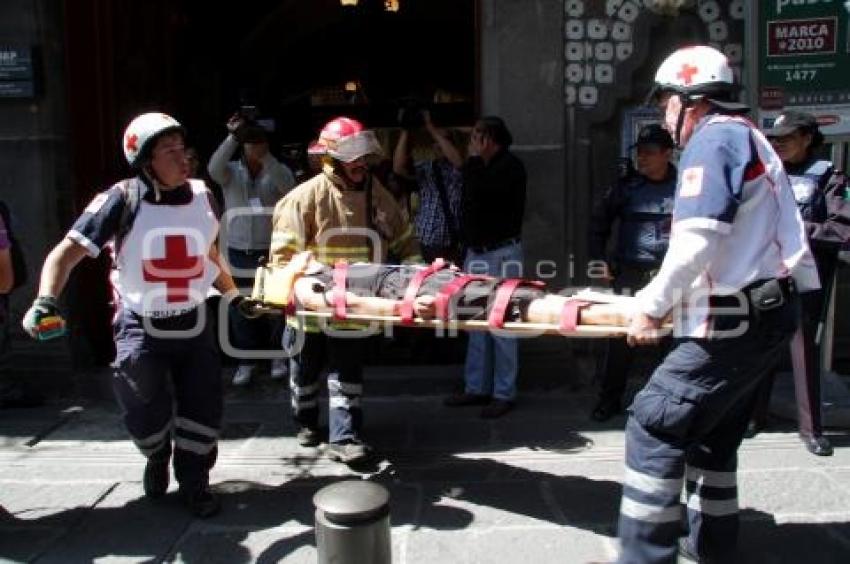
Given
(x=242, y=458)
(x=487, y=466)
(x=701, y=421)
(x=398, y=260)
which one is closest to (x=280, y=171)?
(x=398, y=260)

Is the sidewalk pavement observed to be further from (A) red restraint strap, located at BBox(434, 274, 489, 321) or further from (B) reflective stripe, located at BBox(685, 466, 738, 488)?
(A) red restraint strap, located at BBox(434, 274, 489, 321)

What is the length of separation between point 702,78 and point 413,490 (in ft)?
8.34

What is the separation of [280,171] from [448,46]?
9.46 ft

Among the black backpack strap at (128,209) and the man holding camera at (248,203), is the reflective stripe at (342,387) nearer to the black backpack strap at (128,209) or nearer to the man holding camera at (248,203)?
the black backpack strap at (128,209)

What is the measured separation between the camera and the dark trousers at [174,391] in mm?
4156

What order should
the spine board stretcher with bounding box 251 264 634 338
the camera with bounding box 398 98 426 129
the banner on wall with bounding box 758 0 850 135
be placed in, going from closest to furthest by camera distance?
the spine board stretcher with bounding box 251 264 634 338
the banner on wall with bounding box 758 0 850 135
the camera with bounding box 398 98 426 129

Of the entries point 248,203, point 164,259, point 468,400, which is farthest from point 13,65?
point 468,400

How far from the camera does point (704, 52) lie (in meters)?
3.32

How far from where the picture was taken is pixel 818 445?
4875 mm

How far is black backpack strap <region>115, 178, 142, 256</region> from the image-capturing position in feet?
13.3

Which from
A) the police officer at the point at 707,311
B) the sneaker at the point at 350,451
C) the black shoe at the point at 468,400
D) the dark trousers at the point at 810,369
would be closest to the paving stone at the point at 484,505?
the sneaker at the point at 350,451

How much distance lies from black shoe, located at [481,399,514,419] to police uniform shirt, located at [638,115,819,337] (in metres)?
2.65

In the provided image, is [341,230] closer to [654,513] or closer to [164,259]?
[164,259]

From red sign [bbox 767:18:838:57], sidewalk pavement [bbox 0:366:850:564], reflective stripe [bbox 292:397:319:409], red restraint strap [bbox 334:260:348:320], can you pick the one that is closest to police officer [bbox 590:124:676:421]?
sidewalk pavement [bbox 0:366:850:564]
